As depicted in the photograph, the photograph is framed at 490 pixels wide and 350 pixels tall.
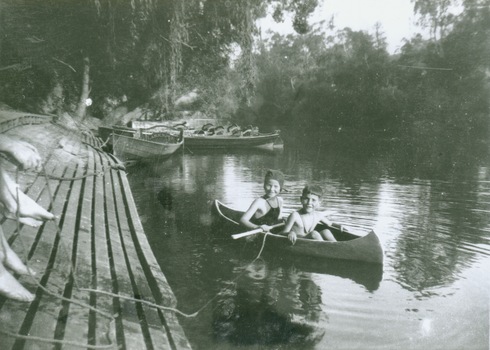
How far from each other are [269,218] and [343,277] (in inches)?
73.7

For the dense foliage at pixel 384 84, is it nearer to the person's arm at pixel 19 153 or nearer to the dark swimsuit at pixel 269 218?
the dark swimsuit at pixel 269 218

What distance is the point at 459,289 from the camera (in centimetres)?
541

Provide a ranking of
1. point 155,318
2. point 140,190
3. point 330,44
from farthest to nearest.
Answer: point 330,44 → point 140,190 → point 155,318

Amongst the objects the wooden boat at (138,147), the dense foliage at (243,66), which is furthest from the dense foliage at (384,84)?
the wooden boat at (138,147)

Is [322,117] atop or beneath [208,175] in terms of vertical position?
atop

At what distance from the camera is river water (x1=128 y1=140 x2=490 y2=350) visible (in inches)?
169

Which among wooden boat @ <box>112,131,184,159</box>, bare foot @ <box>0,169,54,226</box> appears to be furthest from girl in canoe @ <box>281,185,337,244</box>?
wooden boat @ <box>112,131,184,159</box>

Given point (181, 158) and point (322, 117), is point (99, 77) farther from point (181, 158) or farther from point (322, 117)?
point (322, 117)

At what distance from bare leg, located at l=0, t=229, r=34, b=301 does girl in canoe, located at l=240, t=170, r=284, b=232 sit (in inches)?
183

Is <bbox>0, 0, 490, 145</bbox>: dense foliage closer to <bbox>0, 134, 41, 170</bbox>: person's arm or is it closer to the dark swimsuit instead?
the dark swimsuit

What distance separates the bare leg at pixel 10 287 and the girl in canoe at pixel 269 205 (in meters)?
4.65

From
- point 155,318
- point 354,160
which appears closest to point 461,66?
point 354,160

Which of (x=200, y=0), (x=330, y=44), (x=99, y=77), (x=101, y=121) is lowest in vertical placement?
(x=101, y=121)

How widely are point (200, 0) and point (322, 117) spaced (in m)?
25.6
